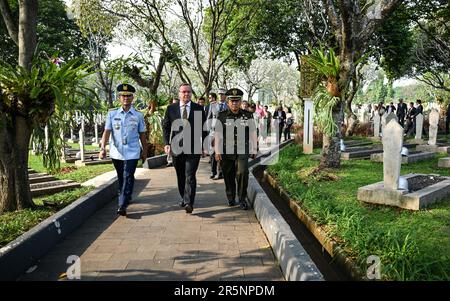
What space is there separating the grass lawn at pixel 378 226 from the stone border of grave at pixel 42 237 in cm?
336

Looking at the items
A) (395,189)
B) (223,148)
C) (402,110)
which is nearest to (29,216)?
(223,148)

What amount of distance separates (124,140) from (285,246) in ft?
9.79

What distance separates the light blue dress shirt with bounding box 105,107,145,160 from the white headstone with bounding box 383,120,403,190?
3883 mm

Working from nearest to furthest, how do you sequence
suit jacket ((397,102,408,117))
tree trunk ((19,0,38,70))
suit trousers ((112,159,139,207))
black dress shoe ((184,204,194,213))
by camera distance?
suit trousers ((112,159,139,207))
tree trunk ((19,0,38,70))
black dress shoe ((184,204,194,213))
suit jacket ((397,102,408,117))

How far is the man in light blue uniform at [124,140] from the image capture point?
564 centimetres

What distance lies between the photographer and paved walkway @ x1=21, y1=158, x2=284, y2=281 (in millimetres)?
3725

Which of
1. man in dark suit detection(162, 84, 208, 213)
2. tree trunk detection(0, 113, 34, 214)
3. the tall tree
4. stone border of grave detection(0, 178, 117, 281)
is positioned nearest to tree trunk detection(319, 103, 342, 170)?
the tall tree

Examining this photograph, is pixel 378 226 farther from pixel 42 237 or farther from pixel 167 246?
pixel 42 237

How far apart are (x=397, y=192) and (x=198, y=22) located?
11297mm

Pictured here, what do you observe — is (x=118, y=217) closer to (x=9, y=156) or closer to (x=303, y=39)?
(x=9, y=156)

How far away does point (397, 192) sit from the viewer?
19.0 ft

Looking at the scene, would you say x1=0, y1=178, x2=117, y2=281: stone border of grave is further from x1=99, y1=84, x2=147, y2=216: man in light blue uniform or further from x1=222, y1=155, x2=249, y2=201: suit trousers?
x1=222, y1=155, x2=249, y2=201: suit trousers

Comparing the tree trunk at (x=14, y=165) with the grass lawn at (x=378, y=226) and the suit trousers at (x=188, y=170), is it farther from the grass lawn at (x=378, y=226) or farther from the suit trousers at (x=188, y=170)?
the grass lawn at (x=378, y=226)
